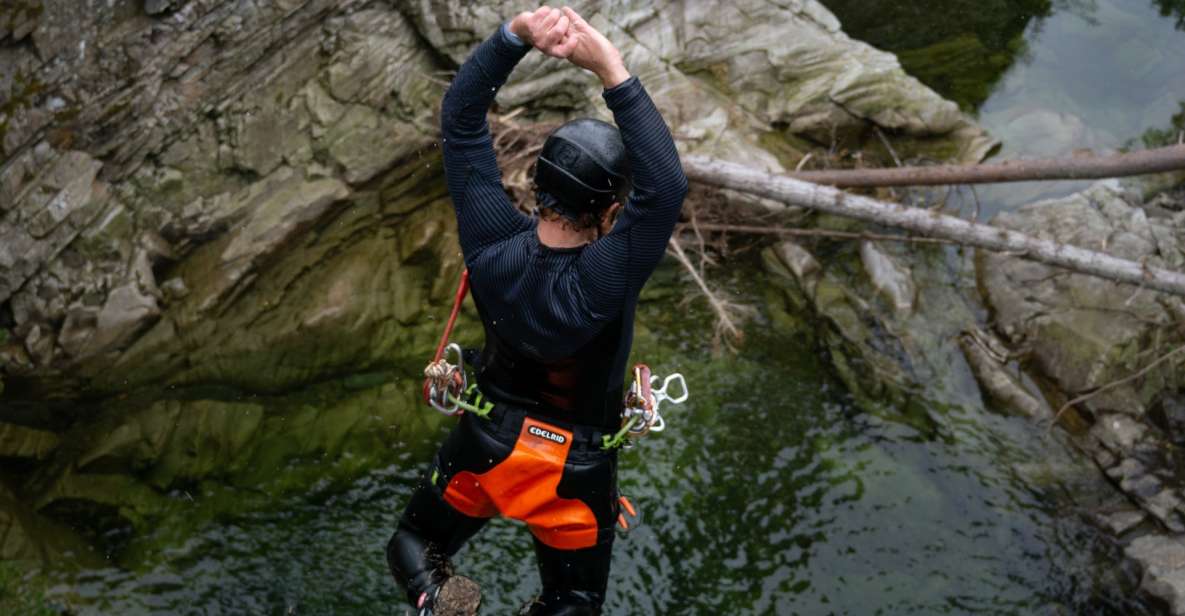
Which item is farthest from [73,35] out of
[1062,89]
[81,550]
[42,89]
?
[1062,89]

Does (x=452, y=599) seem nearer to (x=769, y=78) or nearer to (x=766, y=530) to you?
(x=766, y=530)

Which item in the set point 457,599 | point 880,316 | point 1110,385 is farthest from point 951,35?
point 457,599

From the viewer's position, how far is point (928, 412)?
6.64 metres

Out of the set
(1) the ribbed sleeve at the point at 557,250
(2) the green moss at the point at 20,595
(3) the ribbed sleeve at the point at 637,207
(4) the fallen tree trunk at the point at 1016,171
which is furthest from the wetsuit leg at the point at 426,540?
(4) the fallen tree trunk at the point at 1016,171

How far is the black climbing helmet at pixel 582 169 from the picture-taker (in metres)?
3.08

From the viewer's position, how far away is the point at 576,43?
2918 mm

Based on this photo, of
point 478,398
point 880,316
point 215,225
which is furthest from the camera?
point 880,316

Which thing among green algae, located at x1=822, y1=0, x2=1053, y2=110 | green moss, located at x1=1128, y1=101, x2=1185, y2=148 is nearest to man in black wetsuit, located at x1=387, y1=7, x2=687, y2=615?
green algae, located at x1=822, y1=0, x2=1053, y2=110

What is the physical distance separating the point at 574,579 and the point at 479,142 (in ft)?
5.01

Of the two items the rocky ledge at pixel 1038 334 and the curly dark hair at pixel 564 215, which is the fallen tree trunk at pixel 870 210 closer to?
the rocky ledge at pixel 1038 334

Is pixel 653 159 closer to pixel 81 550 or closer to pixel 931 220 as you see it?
pixel 81 550

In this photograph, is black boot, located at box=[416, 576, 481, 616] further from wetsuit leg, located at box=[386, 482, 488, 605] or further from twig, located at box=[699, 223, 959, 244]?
twig, located at box=[699, 223, 959, 244]

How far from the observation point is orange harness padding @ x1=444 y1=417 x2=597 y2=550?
11.5 feet

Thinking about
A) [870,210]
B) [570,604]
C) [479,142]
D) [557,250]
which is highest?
[479,142]
